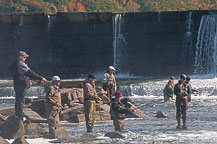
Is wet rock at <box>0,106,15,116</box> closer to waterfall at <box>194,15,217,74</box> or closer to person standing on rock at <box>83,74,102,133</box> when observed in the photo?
person standing on rock at <box>83,74,102,133</box>

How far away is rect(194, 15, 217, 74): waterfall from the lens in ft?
137

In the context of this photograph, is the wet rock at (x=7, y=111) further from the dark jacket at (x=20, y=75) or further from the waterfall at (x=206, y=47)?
the waterfall at (x=206, y=47)

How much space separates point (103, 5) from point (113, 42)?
48.2 metres

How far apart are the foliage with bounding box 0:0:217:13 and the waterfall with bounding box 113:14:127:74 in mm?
45107

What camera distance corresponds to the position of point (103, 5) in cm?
9019

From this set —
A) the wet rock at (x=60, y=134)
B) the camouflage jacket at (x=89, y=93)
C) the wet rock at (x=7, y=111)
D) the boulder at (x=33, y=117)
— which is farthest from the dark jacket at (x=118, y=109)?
the wet rock at (x=7, y=111)

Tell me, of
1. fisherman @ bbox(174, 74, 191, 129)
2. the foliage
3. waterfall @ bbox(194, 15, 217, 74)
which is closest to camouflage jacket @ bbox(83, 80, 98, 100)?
fisherman @ bbox(174, 74, 191, 129)

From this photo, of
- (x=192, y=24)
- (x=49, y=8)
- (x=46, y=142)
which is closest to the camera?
(x=46, y=142)

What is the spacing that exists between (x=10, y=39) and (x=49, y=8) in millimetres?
47395

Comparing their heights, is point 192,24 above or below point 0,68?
above

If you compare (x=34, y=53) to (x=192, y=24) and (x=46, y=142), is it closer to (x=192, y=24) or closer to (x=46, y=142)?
(x=192, y=24)

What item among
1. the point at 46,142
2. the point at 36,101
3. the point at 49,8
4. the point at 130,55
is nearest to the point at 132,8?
the point at 49,8

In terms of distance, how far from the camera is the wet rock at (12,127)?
55.7 ft

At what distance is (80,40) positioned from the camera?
139 feet
